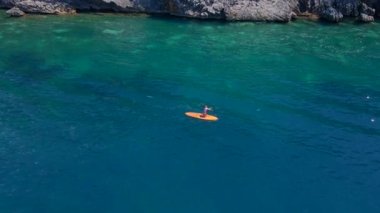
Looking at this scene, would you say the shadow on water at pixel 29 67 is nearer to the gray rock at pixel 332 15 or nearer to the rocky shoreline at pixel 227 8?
the rocky shoreline at pixel 227 8

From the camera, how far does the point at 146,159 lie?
48.8m

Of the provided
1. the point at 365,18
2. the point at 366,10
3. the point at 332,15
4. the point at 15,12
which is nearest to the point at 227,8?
the point at 332,15

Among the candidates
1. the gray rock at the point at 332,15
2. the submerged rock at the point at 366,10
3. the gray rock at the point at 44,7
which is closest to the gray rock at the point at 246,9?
the gray rock at the point at 332,15

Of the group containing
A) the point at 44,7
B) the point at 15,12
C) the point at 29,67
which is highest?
the point at 44,7

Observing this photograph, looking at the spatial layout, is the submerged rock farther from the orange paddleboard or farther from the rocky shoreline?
the orange paddleboard

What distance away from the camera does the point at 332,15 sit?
8444 cm

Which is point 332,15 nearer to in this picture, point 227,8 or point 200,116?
point 227,8


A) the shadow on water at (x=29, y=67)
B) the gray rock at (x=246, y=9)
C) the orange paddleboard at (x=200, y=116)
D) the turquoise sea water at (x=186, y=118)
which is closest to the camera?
the turquoise sea water at (x=186, y=118)

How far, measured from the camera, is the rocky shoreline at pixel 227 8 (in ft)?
275

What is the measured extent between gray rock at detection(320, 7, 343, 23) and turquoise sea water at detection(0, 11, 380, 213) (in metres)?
3.73

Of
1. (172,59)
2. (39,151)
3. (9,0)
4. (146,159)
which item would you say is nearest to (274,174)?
(146,159)

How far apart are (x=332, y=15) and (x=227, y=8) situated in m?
16.9

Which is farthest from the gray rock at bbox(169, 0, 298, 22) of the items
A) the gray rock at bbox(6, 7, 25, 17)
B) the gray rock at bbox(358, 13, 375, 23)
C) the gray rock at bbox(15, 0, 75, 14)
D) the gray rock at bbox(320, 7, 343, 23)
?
the gray rock at bbox(6, 7, 25, 17)

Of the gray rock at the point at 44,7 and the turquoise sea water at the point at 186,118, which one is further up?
the gray rock at the point at 44,7
